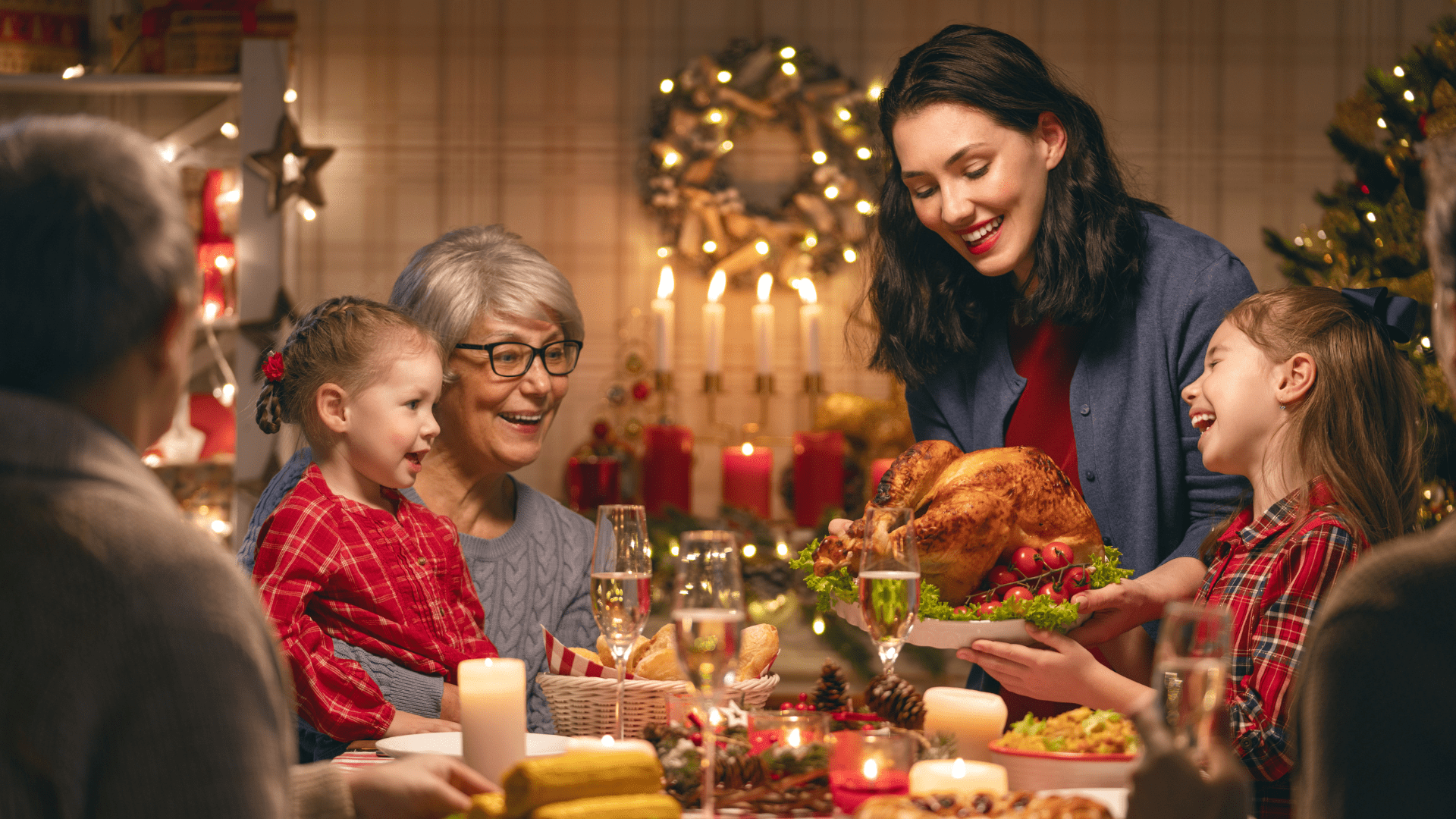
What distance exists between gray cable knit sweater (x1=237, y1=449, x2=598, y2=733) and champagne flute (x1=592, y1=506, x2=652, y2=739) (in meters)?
0.51

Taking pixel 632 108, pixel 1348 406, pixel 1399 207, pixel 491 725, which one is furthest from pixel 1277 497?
pixel 632 108

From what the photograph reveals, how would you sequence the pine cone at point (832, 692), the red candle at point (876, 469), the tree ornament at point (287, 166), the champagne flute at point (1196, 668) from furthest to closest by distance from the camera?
the tree ornament at point (287, 166) → the red candle at point (876, 469) → the pine cone at point (832, 692) → the champagne flute at point (1196, 668)

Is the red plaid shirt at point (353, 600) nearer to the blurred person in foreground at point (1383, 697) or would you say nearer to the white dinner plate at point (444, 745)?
the white dinner plate at point (444, 745)

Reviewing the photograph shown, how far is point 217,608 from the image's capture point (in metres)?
0.73

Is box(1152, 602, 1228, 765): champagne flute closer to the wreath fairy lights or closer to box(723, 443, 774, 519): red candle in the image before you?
box(723, 443, 774, 519): red candle

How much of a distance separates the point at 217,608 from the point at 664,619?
301 cm

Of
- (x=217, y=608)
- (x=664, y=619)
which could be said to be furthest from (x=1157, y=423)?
(x=664, y=619)

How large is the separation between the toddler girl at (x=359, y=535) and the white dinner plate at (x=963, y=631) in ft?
2.22

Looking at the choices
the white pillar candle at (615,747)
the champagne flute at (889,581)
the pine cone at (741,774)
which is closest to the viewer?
the white pillar candle at (615,747)

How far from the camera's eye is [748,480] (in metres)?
3.75

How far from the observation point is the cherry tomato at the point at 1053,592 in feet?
4.87

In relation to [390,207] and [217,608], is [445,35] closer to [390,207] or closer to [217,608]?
[390,207]

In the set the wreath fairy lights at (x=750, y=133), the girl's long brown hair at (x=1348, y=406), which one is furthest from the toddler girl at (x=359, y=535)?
the wreath fairy lights at (x=750, y=133)

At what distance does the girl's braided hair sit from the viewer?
1909 mm
